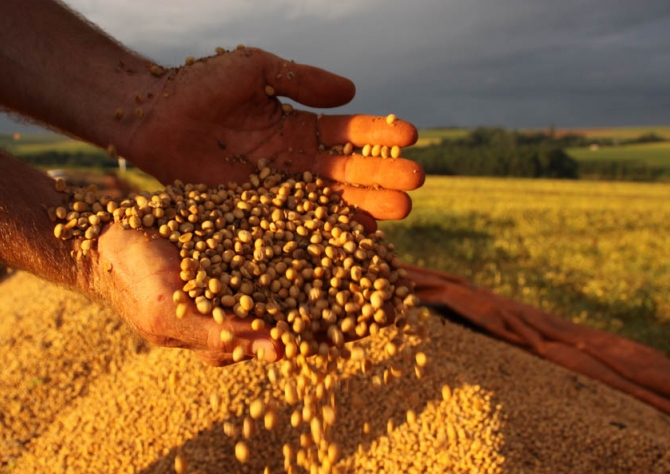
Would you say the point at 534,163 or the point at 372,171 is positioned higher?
the point at 534,163

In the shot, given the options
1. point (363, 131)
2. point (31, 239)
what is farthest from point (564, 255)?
point (31, 239)

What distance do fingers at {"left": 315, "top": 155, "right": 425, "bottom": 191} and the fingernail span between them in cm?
106

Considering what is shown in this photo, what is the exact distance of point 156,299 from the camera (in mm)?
1939

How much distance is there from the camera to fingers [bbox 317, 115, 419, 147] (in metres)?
2.62

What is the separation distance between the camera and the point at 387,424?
2.77 metres

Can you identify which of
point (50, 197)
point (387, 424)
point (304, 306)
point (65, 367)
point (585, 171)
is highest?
point (585, 171)

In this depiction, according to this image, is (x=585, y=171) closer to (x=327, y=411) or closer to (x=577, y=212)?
(x=577, y=212)

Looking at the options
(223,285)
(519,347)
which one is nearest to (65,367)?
(223,285)

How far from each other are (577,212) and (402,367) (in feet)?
35.8

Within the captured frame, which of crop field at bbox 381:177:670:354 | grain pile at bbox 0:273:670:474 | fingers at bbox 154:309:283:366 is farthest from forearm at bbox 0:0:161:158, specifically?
crop field at bbox 381:177:670:354

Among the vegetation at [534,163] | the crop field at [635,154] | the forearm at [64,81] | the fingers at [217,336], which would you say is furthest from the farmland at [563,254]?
the crop field at [635,154]

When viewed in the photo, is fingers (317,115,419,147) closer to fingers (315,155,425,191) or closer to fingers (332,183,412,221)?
fingers (315,155,425,191)

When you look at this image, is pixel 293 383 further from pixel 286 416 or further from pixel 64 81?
pixel 64 81

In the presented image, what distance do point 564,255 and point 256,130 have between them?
23.7ft
